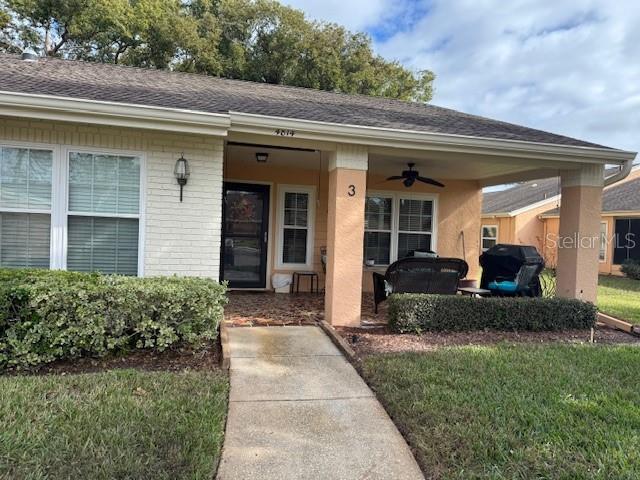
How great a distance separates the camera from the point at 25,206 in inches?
212

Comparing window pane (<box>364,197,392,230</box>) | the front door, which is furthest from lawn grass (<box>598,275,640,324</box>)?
the front door

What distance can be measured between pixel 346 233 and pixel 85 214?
3485mm

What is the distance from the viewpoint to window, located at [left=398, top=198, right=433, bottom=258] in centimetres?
1056

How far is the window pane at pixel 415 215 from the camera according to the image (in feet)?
34.7

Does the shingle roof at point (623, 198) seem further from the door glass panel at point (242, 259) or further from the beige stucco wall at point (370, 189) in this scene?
the door glass panel at point (242, 259)

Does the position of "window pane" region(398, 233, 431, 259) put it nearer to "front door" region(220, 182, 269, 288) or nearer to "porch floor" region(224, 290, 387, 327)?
"porch floor" region(224, 290, 387, 327)

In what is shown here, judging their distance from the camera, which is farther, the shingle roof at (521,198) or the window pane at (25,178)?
the shingle roof at (521,198)

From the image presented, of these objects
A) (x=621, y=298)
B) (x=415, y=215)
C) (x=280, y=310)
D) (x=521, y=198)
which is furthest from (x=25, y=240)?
(x=521, y=198)

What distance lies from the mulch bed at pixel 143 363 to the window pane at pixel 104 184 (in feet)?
6.48

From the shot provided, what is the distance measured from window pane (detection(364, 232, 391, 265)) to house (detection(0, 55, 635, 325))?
1.97 meters

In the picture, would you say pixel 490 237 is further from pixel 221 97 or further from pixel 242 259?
pixel 221 97

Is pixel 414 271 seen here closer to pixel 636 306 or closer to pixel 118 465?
pixel 118 465

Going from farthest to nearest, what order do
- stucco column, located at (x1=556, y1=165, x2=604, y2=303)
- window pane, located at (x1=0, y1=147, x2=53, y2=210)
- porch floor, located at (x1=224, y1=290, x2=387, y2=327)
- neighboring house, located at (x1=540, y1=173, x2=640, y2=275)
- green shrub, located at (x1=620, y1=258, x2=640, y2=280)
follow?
neighboring house, located at (x1=540, y1=173, x2=640, y2=275) → green shrub, located at (x1=620, y1=258, x2=640, y2=280) → stucco column, located at (x1=556, y1=165, x2=604, y2=303) → porch floor, located at (x1=224, y1=290, x2=387, y2=327) → window pane, located at (x1=0, y1=147, x2=53, y2=210)

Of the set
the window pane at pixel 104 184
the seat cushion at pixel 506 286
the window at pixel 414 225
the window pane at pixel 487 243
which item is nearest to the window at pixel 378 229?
the window at pixel 414 225
